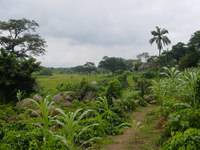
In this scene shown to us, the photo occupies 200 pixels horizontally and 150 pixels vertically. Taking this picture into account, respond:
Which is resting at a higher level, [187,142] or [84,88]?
[84,88]

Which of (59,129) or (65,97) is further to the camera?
(65,97)

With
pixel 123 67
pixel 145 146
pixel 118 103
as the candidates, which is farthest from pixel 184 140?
pixel 123 67

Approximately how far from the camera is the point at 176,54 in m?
41.2

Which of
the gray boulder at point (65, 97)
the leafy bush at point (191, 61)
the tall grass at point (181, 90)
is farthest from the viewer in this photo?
the leafy bush at point (191, 61)

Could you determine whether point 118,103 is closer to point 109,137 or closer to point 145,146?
point 109,137

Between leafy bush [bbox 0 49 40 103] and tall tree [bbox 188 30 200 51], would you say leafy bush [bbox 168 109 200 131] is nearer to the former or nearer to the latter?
leafy bush [bbox 0 49 40 103]

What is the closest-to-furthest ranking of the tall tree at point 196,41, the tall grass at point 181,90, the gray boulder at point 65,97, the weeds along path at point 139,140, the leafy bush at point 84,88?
the weeds along path at point 139,140 < the tall grass at point 181,90 < the gray boulder at point 65,97 < the leafy bush at point 84,88 < the tall tree at point 196,41

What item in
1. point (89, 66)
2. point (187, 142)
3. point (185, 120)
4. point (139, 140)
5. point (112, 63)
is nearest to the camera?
point (187, 142)

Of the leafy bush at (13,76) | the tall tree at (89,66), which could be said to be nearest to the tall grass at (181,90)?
the leafy bush at (13,76)

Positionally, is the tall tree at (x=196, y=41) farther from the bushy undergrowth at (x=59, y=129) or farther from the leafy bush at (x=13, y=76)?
the leafy bush at (x=13, y=76)

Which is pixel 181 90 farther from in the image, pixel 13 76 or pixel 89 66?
pixel 89 66

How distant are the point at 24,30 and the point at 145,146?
74.6ft

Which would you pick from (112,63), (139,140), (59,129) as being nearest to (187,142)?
(139,140)

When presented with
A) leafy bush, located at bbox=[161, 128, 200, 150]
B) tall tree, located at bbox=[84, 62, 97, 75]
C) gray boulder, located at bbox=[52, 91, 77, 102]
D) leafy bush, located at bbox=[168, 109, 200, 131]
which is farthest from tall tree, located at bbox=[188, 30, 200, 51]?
→ tall tree, located at bbox=[84, 62, 97, 75]
